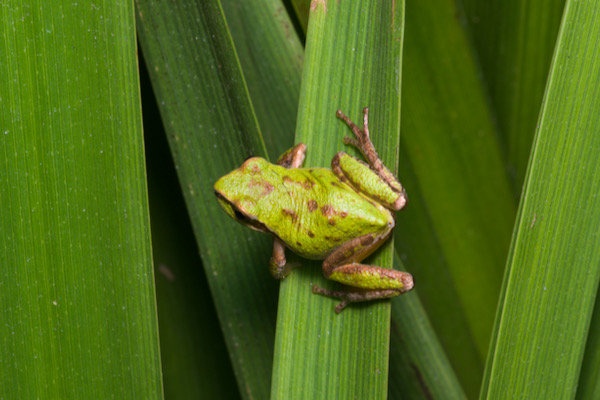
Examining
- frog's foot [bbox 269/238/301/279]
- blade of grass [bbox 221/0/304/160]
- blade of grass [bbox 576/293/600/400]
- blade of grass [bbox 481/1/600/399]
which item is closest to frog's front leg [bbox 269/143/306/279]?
frog's foot [bbox 269/238/301/279]

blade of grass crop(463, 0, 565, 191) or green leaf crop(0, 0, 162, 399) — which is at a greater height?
blade of grass crop(463, 0, 565, 191)

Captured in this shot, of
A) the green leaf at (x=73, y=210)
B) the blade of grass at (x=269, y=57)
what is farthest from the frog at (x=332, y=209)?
the green leaf at (x=73, y=210)

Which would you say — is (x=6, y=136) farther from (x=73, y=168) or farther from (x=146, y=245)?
(x=146, y=245)

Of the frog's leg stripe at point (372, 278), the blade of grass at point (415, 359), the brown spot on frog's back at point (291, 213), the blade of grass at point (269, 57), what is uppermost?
the blade of grass at point (269, 57)

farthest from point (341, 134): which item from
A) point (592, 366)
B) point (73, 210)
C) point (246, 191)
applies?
point (592, 366)

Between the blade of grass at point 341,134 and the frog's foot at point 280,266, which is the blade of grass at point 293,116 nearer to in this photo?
the blade of grass at point 341,134

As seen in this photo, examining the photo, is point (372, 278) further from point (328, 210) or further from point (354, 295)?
point (328, 210)

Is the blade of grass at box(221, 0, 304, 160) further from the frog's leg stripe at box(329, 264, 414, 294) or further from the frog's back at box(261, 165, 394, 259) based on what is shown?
the frog's leg stripe at box(329, 264, 414, 294)

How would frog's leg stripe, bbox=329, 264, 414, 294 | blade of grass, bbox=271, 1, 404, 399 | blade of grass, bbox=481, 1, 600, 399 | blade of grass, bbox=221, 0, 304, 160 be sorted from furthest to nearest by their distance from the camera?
blade of grass, bbox=221, 0, 304, 160
frog's leg stripe, bbox=329, 264, 414, 294
blade of grass, bbox=271, 1, 404, 399
blade of grass, bbox=481, 1, 600, 399
